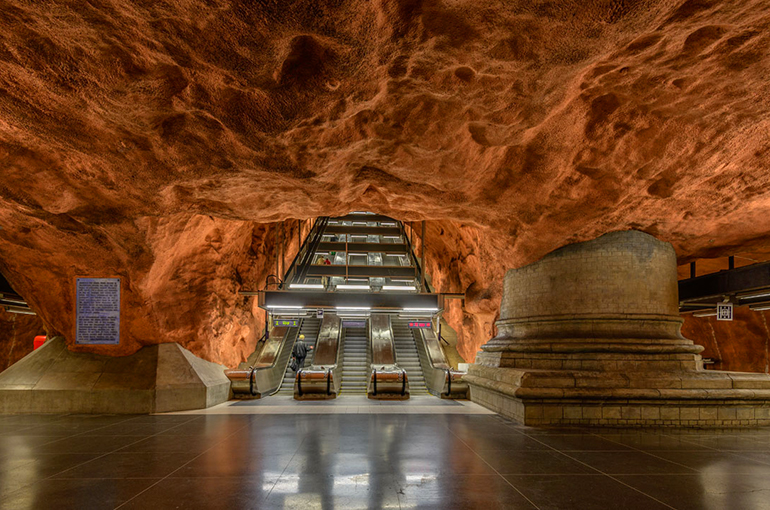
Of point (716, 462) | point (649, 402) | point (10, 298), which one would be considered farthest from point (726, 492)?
point (10, 298)

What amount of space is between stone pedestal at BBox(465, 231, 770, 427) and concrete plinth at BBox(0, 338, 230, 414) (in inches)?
228

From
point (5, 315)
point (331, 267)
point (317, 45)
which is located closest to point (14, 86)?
point (317, 45)

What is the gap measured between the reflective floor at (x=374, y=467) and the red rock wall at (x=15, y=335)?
1024cm

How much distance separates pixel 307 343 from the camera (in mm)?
14852

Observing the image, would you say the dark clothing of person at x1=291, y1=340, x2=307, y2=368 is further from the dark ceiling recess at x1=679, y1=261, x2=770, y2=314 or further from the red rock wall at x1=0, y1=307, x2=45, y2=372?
the dark ceiling recess at x1=679, y1=261, x2=770, y2=314

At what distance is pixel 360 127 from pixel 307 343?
11.4 metres

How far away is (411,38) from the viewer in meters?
3.38

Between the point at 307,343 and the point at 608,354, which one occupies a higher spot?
the point at 608,354

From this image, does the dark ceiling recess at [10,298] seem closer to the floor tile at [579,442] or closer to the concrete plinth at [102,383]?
the concrete plinth at [102,383]

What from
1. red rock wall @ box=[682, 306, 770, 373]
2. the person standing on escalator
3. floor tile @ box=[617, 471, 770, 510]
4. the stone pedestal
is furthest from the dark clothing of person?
red rock wall @ box=[682, 306, 770, 373]

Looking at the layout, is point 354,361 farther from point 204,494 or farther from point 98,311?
point 204,494

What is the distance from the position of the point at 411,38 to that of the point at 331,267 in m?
11.6

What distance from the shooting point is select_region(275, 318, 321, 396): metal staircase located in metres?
11.7

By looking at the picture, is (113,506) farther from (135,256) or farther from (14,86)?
(135,256)
